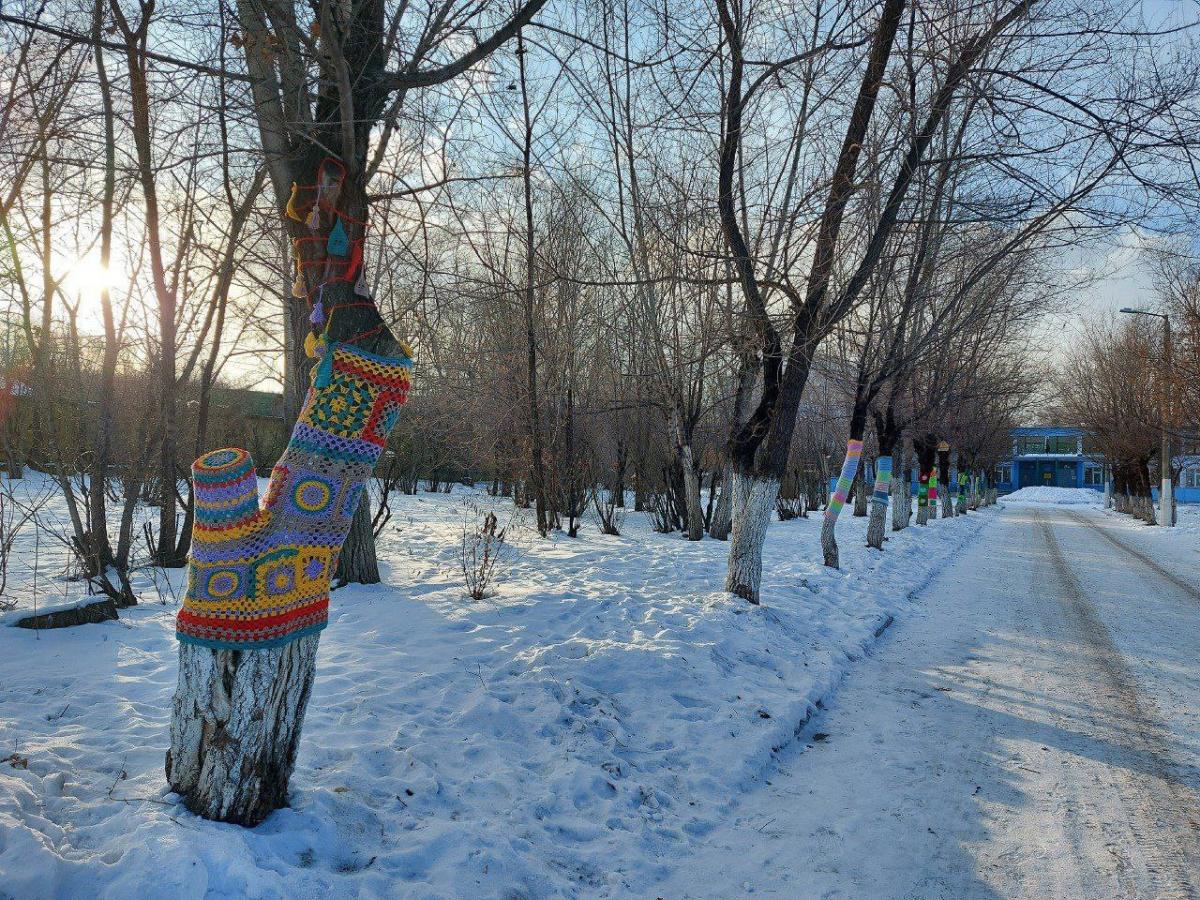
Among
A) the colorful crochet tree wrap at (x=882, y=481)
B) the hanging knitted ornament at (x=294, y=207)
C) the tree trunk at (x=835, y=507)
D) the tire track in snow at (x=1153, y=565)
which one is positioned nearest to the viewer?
the hanging knitted ornament at (x=294, y=207)

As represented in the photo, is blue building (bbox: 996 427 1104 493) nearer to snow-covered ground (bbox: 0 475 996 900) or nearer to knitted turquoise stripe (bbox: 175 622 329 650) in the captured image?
snow-covered ground (bbox: 0 475 996 900)

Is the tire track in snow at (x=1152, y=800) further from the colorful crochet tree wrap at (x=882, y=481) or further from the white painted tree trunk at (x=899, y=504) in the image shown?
the white painted tree trunk at (x=899, y=504)

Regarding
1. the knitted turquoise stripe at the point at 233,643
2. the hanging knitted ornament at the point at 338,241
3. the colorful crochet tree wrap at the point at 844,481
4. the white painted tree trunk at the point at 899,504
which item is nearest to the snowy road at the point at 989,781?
the knitted turquoise stripe at the point at 233,643

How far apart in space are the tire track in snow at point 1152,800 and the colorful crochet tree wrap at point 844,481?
5134 mm

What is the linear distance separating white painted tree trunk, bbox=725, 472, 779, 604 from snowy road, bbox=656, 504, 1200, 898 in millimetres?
1349

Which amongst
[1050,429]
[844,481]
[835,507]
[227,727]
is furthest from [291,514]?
[1050,429]

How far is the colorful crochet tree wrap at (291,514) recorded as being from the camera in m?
2.56

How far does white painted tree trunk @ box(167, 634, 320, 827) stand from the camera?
103 inches

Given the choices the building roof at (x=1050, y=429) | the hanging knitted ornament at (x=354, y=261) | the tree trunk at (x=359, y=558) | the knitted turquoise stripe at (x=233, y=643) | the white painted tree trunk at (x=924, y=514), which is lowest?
the white painted tree trunk at (x=924, y=514)

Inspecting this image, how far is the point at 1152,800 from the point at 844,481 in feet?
26.7

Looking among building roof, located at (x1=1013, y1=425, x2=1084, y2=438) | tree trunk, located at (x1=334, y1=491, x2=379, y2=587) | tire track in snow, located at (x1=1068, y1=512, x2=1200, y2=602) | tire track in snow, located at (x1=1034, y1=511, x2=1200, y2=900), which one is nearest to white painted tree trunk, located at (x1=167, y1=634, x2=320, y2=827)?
tire track in snow, located at (x1=1034, y1=511, x2=1200, y2=900)

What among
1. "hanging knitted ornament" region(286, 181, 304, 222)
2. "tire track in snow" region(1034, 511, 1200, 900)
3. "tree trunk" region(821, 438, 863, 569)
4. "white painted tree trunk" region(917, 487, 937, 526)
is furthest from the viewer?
"white painted tree trunk" region(917, 487, 937, 526)

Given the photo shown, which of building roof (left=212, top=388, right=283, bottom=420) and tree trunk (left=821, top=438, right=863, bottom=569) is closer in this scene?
tree trunk (left=821, top=438, right=863, bottom=569)

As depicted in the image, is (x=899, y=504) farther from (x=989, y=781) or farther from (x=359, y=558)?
(x=989, y=781)
